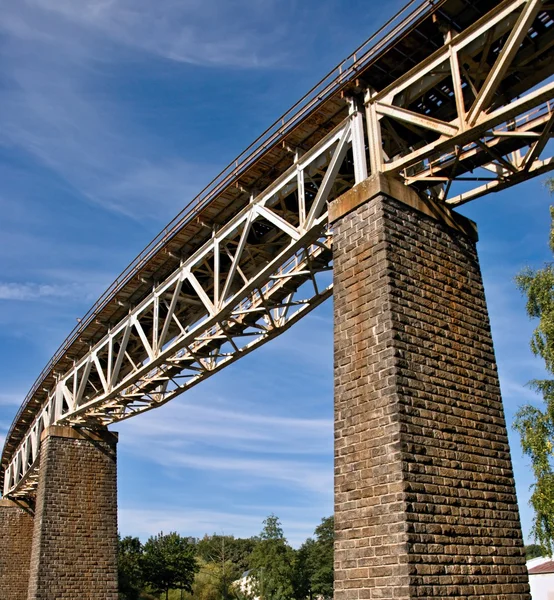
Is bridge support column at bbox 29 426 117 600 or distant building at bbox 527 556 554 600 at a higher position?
bridge support column at bbox 29 426 117 600

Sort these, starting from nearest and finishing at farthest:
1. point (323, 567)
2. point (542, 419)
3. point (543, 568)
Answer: point (542, 419), point (543, 568), point (323, 567)

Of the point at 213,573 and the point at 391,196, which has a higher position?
the point at 391,196

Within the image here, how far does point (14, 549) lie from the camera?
127 ft

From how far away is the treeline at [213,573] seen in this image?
6344 centimetres

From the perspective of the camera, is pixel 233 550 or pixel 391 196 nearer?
pixel 391 196

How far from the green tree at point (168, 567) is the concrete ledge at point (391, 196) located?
59.5 m

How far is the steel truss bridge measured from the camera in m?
10.7

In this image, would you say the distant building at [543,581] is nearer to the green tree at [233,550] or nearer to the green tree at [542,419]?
the green tree at [542,419]

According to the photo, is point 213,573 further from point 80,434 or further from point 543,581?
point 80,434

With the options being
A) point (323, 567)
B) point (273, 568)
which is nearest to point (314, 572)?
point (323, 567)

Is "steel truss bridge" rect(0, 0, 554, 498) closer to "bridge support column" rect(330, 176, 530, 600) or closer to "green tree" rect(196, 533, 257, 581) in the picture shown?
"bridge support column" rect(330, 176, 530, 600)

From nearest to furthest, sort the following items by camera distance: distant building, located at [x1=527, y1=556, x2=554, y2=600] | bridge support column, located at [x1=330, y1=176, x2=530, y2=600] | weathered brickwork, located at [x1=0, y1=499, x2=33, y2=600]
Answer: bridge support column, located at [x1=330, y1=176, x2=530, y2=600], weathered brickwork, located at [x1=0, y1=499, x2=33, y2=600], distant building, located at [x1=527, y1=556, x2=554, y2=600]

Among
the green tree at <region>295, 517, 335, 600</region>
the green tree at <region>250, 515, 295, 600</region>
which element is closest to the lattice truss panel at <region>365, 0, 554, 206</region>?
the green tree at <region>250, 515, 295, 600</region>

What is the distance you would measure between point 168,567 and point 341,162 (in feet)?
195
